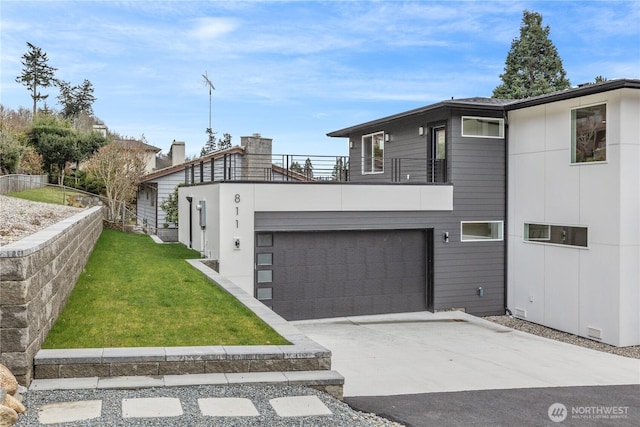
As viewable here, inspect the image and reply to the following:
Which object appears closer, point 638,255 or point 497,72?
point 638,255

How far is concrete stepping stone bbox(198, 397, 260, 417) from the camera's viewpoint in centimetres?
466

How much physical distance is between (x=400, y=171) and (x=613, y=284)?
6628 millimetres

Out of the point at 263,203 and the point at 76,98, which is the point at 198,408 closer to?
the point at 263,203

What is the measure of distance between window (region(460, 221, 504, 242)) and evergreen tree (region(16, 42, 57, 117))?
4209 centimetres

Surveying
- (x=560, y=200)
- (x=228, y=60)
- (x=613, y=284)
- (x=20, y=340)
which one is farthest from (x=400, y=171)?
(x=228, y=60)

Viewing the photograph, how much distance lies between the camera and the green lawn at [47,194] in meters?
18.1

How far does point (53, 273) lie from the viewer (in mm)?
6398

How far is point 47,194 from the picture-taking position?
64.5 feet

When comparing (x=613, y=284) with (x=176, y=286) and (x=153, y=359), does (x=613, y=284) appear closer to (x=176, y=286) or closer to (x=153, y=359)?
(x=176, y=286)

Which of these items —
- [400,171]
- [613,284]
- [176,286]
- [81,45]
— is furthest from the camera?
[81,45]

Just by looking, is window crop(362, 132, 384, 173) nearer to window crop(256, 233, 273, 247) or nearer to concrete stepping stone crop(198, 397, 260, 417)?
window crop(256, 233, 273, 247)

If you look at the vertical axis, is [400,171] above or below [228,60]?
below

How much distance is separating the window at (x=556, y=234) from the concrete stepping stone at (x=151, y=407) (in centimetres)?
1044

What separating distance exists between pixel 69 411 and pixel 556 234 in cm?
1161
